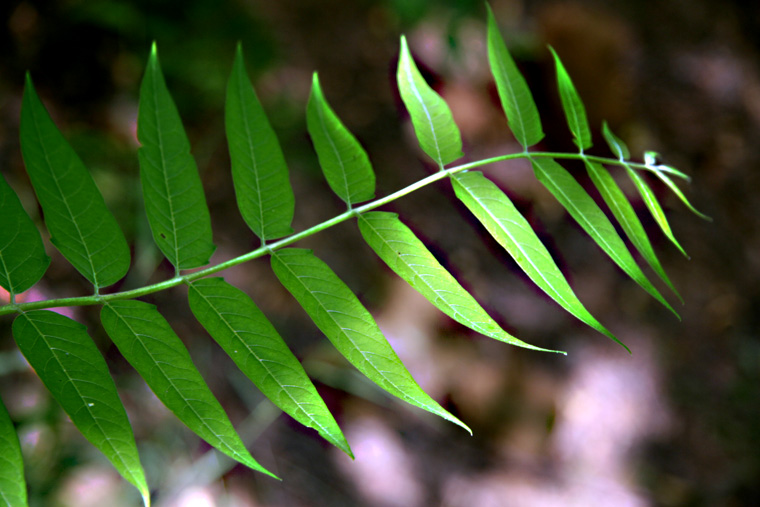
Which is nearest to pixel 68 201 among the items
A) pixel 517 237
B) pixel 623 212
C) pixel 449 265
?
pixel 517 237

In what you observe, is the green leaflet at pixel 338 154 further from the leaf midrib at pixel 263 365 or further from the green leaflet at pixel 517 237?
the leaf midrib at pixel 263 365

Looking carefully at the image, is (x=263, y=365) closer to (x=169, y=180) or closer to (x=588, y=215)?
(x=169, y=180)

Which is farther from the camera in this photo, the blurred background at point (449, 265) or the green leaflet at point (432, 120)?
the blurred background at point (449, 265)

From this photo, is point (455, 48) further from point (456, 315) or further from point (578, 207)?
point (456, 315)

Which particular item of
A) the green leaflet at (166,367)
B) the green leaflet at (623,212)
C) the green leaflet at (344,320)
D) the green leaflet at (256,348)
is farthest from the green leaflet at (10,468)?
the green leaflet at (623,212)

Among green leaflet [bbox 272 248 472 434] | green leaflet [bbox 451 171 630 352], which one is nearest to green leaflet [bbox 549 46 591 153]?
green leaflet [bbox 451 171 630 352]

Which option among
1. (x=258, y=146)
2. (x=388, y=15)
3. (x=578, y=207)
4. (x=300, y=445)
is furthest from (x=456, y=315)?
(x=388, y=15)
